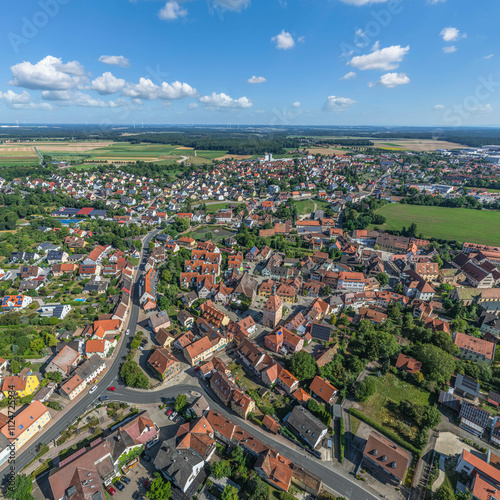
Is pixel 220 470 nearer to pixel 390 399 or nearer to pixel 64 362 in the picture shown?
pixel 390 399

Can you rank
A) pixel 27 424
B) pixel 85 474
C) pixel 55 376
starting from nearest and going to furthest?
pixel 85 474 < pixel 27 424 < pixel 55 376

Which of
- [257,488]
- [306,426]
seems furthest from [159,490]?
[306,426]

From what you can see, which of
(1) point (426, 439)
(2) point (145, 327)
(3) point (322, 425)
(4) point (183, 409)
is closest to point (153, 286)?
(2) point (145, 327)

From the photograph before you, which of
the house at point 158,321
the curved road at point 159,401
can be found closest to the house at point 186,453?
the curved road at point 159,401

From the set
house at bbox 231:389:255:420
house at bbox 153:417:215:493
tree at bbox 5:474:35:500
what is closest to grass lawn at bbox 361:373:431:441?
house at bbox 231:389:255:420

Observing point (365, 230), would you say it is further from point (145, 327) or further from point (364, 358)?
point (145, 327)

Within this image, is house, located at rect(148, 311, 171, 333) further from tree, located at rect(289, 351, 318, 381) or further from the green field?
the green field
